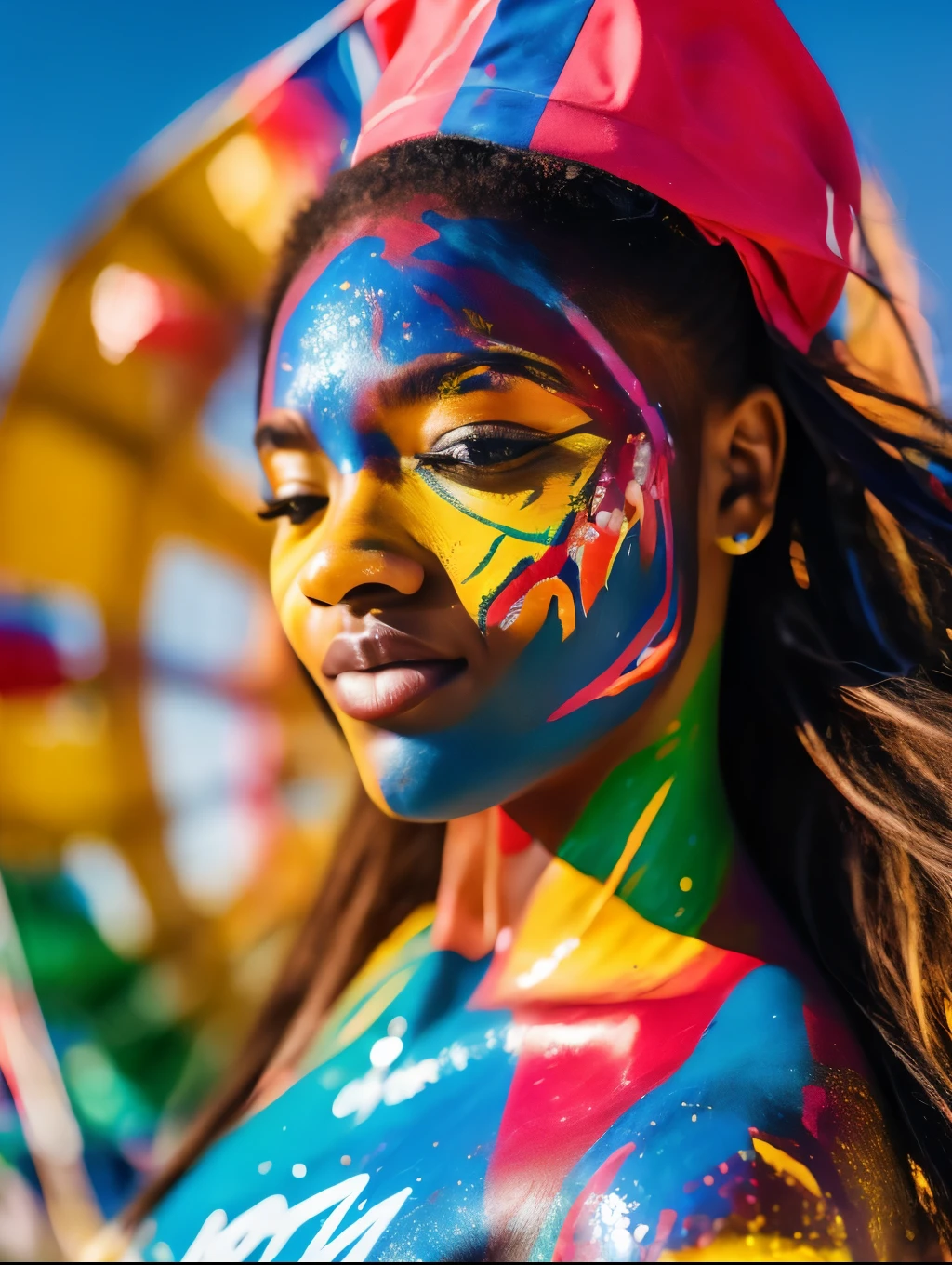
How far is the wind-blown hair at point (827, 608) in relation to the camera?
3.92 ft

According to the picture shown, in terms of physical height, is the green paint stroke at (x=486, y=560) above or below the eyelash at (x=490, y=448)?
below

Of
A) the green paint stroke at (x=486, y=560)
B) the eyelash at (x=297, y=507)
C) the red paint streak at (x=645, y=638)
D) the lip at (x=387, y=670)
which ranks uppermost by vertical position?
the eyelash at (x=297, y=507)

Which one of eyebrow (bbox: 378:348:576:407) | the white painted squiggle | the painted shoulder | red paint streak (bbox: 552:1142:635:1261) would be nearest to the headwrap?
eyebrow (bbox: 378:348:576:407)

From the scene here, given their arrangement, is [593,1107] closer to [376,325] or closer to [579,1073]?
[579,1073]

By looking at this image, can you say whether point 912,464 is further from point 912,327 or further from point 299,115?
point 299,115

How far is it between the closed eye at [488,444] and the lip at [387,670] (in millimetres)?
198

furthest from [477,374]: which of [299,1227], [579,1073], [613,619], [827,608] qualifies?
[299,1227]

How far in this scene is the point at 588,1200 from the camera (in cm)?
104

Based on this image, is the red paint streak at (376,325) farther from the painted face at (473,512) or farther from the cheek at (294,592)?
the cheek at (294,592)

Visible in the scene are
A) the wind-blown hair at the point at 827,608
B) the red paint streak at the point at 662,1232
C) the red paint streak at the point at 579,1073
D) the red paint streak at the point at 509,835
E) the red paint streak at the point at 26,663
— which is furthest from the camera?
the red paint streak at the point at 26,663

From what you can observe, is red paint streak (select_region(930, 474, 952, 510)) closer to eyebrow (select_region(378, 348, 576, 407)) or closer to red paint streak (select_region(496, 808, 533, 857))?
eyebrow (select_region(378, 348, 576, 407))

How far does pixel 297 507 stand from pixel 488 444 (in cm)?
26

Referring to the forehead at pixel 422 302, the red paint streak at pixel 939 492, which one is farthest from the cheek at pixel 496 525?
the red paint streak at pixel 939 492

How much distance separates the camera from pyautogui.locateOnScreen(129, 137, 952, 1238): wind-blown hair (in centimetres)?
120
